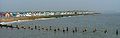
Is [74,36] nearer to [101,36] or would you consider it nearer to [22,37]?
[101,36]

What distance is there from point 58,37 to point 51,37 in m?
1.46

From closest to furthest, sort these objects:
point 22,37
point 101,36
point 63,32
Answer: point 22,37
point 101,36
point 63,32

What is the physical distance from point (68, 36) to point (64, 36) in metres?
0.86

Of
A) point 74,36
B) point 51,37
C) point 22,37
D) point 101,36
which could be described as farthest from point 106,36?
point 22,37

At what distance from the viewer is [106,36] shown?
68750 mm

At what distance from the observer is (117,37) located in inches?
2633

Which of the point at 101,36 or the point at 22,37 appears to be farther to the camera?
the point at 101,36

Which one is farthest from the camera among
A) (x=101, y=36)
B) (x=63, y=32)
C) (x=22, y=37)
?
(x=63, y=32)

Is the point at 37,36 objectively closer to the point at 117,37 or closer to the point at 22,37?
the point at 22,37

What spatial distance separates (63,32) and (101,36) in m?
9.86

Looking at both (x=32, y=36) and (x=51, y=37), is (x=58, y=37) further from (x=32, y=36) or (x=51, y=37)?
(x=32, y=36)

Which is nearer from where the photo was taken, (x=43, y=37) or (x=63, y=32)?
(x=43, y=37)

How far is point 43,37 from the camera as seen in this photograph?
2549 inches

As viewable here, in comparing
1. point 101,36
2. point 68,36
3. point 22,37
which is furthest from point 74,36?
point 22,37
